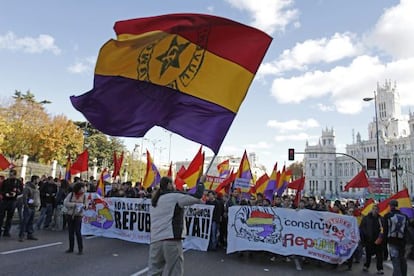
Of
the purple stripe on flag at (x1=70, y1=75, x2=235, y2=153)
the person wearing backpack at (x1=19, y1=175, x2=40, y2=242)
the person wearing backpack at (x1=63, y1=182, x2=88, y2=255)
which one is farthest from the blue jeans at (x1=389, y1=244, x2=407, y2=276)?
the person wearing backpack at (x1=19, y1=175, x2=40, y2=242)

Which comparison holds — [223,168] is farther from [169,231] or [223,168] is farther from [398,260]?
[169,231]

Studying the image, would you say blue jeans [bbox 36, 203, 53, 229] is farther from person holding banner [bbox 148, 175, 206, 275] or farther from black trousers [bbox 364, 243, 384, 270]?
black trousers [bbox 364, 243, 384, 270]

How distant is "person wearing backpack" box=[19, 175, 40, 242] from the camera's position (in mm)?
10820

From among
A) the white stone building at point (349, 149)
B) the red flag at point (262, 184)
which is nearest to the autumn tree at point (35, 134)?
the red flag at point (262, 184)

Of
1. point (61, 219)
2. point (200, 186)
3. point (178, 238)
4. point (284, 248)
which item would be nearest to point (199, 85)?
point (200, 186)

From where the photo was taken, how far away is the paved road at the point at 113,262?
286 inches

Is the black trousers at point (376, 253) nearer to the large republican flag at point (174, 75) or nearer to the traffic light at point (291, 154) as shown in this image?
the large republican flag at point (174, 75)

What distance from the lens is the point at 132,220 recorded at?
1141 centimetres

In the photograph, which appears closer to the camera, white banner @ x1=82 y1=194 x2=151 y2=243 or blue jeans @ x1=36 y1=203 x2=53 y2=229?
white banner @ x1=82 y1=194 x2=151 y2=243

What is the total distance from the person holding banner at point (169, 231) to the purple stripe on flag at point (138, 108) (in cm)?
152

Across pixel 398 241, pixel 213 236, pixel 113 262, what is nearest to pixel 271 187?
pixel 213 236

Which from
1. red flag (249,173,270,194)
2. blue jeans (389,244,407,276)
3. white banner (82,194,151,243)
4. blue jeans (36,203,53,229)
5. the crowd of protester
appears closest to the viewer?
blue jeans (389,244,407,276)

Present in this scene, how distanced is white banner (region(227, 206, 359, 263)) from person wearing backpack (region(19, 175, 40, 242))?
19.9ft

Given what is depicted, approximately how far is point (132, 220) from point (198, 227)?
2185 mm
